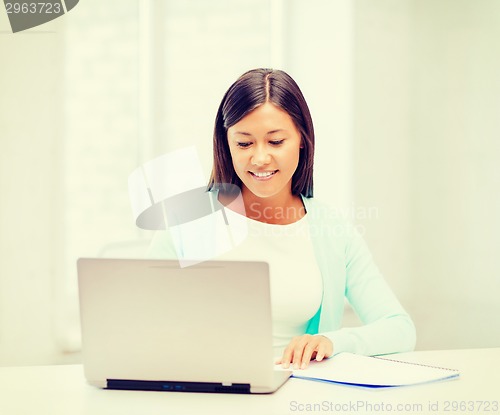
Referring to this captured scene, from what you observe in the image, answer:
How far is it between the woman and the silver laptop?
2.26ft

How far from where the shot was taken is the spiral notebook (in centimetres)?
120

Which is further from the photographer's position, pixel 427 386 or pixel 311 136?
pixel 311 136

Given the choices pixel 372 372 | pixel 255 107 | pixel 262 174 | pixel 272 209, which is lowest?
pixel 372 372

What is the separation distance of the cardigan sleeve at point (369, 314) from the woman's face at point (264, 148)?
0.98 ft

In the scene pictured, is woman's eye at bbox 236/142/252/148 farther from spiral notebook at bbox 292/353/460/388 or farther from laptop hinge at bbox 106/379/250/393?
laptop hinge at bbox 106/379/250/393

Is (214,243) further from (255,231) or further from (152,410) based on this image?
(152,410)

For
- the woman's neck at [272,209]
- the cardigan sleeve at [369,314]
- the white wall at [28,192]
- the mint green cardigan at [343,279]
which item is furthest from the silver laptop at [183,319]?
the white wall at [28,192]

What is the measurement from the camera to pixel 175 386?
45.9 inches

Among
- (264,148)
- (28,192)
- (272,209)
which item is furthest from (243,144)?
(28,192)

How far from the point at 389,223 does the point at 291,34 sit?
97 cm

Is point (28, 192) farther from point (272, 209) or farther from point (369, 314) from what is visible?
point (369, 314)

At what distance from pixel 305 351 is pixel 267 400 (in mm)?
278

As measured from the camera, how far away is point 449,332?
305 centimetres

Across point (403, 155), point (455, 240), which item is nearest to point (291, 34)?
point (403, 155)
